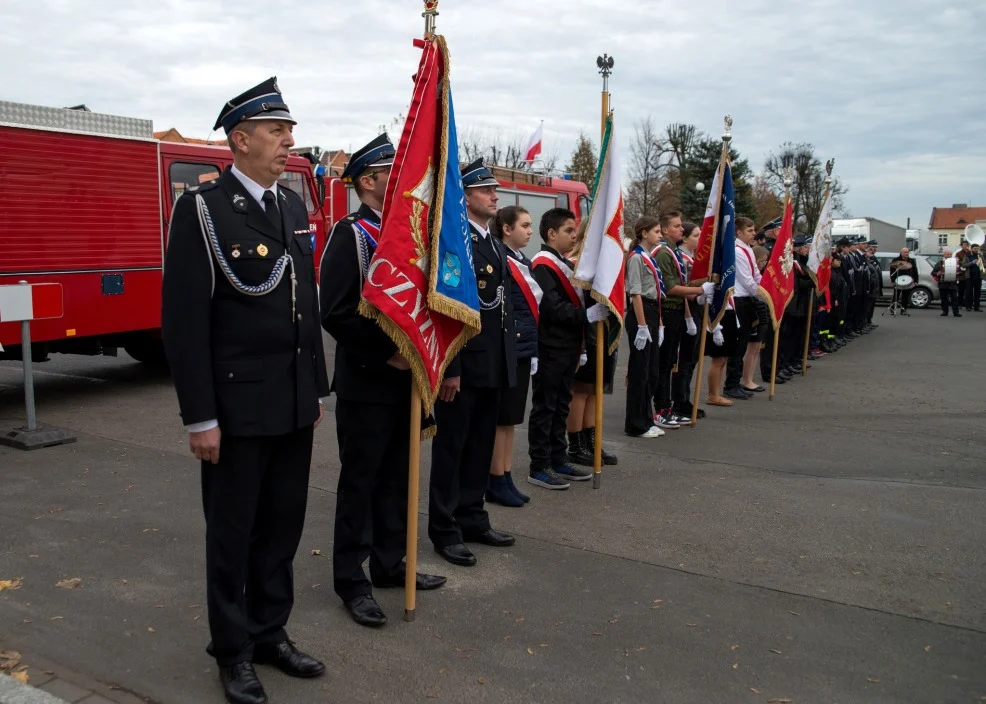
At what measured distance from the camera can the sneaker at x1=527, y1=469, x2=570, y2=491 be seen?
6379mm

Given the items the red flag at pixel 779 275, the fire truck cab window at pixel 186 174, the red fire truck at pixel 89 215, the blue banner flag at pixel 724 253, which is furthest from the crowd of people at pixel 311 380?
the fire truck cab window at pixel 186 174

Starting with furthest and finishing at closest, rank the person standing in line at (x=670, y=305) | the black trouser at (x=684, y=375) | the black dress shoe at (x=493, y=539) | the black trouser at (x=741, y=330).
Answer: the black trouser at (x=741, y=330) → the black trouser at (x=684, y=375) → the person standing in line at (x=670, y=305) → the black dress shoe at (x=493, y=539)

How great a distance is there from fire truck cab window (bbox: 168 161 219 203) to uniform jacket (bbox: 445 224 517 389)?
6408 millimetres

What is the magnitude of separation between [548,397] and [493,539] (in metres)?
1.55

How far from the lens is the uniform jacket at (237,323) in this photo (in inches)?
125

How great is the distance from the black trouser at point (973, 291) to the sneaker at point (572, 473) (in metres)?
23.5

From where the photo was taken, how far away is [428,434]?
14.3 ft

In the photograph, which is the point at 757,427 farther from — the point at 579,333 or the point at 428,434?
the point at 428,434

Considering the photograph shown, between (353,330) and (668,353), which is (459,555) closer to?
(353,330)

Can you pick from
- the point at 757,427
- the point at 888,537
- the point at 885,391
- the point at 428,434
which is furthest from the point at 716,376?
the point at 428,434

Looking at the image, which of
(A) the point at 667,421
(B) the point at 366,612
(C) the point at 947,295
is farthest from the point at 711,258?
(C) the point at 947,295

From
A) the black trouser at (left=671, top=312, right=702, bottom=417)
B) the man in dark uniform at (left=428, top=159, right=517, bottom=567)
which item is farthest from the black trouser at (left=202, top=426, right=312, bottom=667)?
the black trouser at (left=671, top=312, right=702, bottom=417)

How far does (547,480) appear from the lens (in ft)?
21.1

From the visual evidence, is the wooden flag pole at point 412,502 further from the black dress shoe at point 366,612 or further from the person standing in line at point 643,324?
the person standing in line at point 643,324
